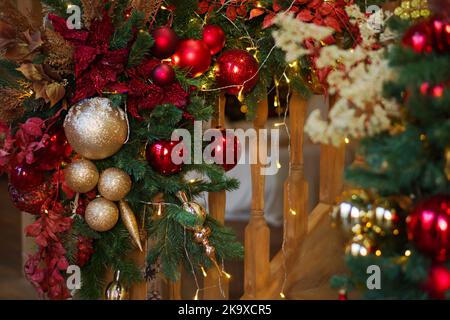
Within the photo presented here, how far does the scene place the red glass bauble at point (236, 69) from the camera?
1356mm

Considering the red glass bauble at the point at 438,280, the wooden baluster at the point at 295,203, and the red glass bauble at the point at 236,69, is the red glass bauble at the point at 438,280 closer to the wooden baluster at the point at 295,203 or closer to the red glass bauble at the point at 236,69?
the red glass bauble at the point at 236,69

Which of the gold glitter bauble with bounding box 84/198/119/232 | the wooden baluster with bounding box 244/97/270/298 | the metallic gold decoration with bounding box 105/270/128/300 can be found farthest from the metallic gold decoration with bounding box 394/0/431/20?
the metallic gold decoration with bounding box 105/270/128/300

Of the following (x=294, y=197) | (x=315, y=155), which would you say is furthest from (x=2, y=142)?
(x=315, y=155)

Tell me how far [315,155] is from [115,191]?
4.58 ft

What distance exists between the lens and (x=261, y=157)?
1630 mm

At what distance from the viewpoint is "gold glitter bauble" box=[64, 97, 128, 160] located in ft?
3.90

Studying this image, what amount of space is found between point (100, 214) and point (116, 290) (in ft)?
0.65

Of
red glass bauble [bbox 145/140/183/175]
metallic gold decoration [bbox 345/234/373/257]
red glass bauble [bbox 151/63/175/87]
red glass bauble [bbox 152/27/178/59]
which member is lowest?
metallic gold decoration [bbox 345/234/373/257]

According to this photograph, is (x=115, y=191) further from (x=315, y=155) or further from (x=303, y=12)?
(x=315, y=155)

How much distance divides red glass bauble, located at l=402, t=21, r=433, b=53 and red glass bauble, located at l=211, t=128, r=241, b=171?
604 mm

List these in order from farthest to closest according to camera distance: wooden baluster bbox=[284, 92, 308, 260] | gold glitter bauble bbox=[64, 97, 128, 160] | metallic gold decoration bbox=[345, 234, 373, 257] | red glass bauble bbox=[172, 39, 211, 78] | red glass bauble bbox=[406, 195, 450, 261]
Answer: wooden baluster bbox=[284, 92, 308, 260]
red glass bauble bbox=[172, 39, 211, 78]
gold glitter bauble bbox=[64, 97, 128, 160]
metallic gold decoration bbox=[345, 234, 373, 257]
red glass bauble bbox=[406, 195, 450, 261]

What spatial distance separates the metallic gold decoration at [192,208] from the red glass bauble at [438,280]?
57 centimetres

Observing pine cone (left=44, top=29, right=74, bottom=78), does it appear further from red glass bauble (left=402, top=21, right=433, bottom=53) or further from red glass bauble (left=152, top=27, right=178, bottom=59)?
red glass bauble (left=402, top=21, right=433, bottom=53)

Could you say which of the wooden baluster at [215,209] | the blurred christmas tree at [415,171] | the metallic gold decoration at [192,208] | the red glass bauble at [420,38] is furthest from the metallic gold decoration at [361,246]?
the wooden baluster at [215,209]
